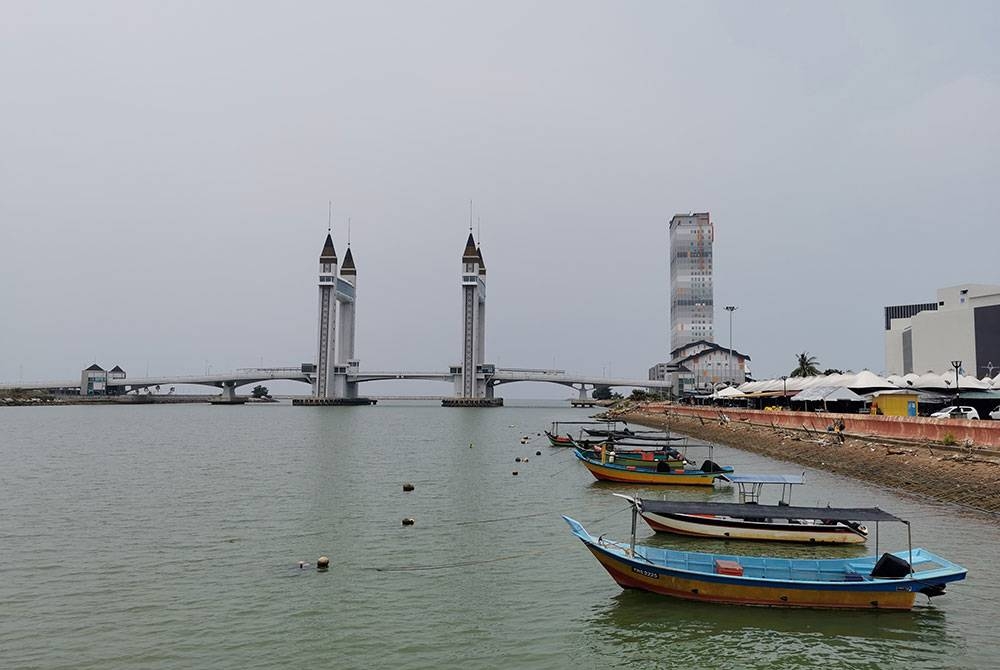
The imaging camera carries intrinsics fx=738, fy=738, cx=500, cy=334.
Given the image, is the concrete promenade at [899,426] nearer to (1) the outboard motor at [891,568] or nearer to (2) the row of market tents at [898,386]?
(2) the row of market tents at [898,386]

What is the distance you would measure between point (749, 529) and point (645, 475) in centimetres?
1384

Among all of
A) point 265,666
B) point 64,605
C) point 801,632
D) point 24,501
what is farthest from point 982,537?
point 24,501

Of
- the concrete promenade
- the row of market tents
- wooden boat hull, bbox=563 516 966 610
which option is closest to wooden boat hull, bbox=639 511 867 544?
wooden boat hull, bbox=563 516 966 610

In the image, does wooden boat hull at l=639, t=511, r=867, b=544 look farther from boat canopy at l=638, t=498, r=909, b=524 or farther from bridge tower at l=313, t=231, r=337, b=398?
bridge tower at l=313, t=231, r=337, b=398

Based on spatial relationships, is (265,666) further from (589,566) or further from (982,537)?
(982,537)

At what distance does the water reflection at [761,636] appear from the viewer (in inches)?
565

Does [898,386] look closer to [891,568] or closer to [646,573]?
[891,568]

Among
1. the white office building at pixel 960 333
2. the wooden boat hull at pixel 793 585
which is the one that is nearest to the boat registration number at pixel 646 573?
the wooden boat hull at pixel 793 585

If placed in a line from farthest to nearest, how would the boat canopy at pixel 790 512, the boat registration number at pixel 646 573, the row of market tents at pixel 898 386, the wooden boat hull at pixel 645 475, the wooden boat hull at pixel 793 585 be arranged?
1. the row of market tents at pixel 898 386
2. the wooden boat hull at pixel 645 475
3. the boat canopy at pixel 790 512
4. the boat registration number at pixel 646 573
5. the wooden boat hull at pixel 793 585

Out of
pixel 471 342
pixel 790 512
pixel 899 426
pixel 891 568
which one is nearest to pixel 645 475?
pixel 899 426

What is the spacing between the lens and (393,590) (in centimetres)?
1844

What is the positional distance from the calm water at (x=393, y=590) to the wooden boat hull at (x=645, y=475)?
37.9 inches

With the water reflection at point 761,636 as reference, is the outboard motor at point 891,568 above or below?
above

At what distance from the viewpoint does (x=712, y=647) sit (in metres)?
14.9
